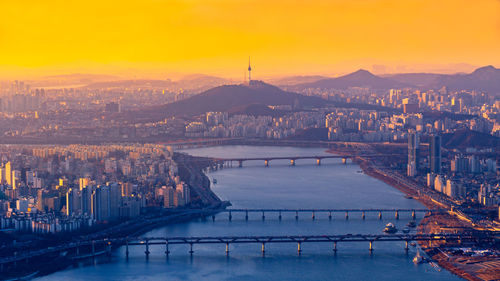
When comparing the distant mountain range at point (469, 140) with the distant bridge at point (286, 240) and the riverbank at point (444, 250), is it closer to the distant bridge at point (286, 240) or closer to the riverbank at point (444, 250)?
the riverbank at point (444, 250)

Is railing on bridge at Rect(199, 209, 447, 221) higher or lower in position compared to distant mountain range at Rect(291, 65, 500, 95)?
lower

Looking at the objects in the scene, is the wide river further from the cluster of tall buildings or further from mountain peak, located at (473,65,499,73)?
mountain peak, located at (473,65,499,73)

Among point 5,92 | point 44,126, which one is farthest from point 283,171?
point 5,92

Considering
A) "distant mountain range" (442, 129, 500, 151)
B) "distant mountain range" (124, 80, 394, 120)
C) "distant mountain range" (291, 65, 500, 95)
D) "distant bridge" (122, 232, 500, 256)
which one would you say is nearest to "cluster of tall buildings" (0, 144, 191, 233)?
"distant bridge" (122, 232, 500, 256)

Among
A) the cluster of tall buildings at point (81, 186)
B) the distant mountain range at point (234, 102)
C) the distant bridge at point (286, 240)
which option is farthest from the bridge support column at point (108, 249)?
the distant mountain range at point (234, 102)

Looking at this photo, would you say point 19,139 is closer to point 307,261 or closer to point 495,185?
point 495,185

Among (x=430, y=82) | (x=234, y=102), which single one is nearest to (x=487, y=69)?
(x=430, y=82)
